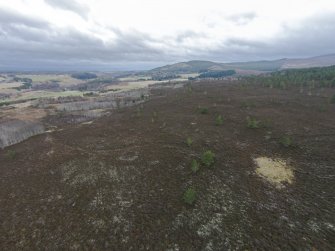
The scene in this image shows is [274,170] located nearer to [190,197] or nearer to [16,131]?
[190,197]

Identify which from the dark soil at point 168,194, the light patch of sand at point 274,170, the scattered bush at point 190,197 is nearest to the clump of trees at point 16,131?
the dark soil at point 168,194

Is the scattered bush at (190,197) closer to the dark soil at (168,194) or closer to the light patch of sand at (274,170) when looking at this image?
the dark soil at (168,194)

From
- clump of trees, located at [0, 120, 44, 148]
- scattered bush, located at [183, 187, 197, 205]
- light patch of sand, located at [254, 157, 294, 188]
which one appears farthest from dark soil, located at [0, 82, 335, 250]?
clump of trees, located at [0, 120, 44, 148]

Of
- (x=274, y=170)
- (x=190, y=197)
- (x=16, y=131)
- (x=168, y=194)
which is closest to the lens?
(x=190, y=197)

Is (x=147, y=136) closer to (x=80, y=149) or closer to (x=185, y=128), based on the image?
(x=185, y=128)

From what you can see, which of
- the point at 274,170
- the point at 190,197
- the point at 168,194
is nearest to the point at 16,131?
the point at 168,194

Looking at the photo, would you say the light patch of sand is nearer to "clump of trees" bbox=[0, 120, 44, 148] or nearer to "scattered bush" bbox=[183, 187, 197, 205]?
"scattered bush" bbox=[183, 187, 197, 205]

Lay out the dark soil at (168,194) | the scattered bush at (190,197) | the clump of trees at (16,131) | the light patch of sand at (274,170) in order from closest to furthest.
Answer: the dark soil at (168,194) < the scattered bush at (190,197) < the light patch of sand at (274,170) < the clump of trees at (16,131)

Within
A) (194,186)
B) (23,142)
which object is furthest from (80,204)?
(23,142)
